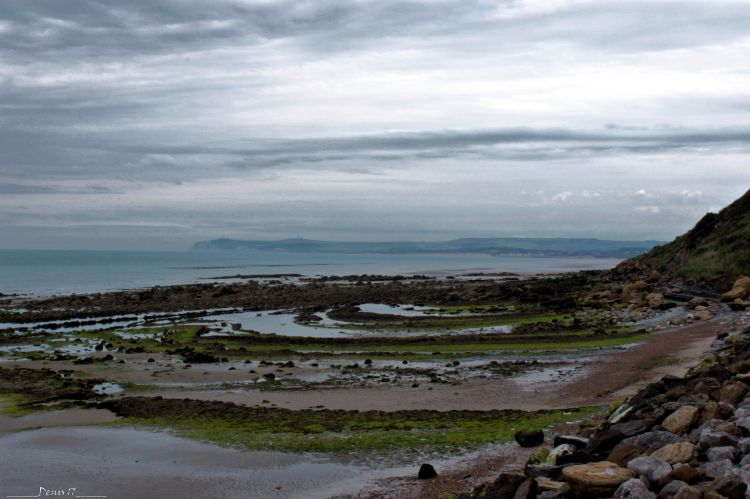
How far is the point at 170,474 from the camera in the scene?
15453 mm

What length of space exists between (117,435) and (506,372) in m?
16.2

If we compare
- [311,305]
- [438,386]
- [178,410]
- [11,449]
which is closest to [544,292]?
[311,305]

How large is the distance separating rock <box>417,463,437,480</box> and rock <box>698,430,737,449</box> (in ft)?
18.5

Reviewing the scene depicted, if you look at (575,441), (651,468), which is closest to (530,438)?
(575,441)

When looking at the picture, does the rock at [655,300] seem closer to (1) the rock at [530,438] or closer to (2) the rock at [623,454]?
(1) the rock at [530,438]

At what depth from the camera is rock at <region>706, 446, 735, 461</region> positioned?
391 inches

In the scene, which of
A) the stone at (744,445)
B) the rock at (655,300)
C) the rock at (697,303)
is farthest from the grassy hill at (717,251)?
the stone at (744,445)

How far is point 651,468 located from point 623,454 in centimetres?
105

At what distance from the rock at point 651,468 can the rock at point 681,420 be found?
7.79 ft

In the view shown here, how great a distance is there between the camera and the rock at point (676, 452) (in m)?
10.1

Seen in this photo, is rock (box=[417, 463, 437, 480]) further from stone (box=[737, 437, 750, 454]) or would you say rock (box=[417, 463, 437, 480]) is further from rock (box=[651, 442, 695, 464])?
stone (box=[737, 437, 750, 454])

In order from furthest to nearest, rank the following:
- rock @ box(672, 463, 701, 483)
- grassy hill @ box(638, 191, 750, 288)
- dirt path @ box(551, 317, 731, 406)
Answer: grassy hill @ box(638, 191, 750, 288)
dirt path @ box(551, 317, 731, 406)
rock @ box(672, 463, 701, 483)

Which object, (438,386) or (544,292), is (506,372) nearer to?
(438,386)

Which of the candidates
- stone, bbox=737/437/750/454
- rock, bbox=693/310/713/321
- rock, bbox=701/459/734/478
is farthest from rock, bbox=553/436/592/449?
rock, bbox=693/310/713/321
